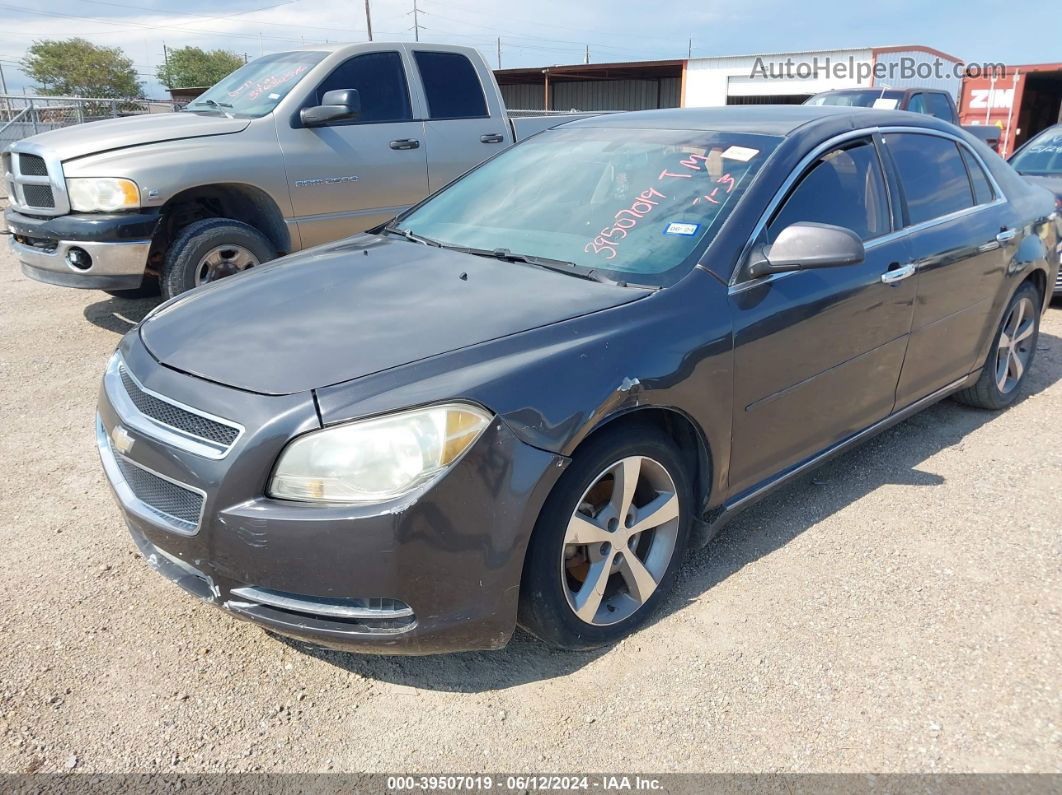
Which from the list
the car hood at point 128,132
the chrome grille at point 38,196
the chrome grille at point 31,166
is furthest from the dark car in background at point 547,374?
the chrome grille at point 31,166

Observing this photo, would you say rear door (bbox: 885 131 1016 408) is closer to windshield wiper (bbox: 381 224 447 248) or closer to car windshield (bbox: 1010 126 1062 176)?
windshield wiper (bbox: 381 224 447 248)

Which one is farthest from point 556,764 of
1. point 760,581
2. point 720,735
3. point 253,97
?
point 253,97

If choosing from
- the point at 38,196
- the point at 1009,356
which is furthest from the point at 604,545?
the point at 38,196

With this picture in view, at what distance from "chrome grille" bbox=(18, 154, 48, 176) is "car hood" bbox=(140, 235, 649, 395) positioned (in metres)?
3.33

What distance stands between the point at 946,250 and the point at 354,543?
10.1ft

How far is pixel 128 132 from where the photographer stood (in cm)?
547

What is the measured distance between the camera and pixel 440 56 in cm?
673

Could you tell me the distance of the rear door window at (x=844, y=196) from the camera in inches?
121

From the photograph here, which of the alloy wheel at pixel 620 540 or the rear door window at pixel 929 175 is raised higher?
the rear door window at pixel 929 175

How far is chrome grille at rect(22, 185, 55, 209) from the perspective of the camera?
542 cm

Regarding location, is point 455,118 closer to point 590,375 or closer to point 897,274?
point 897,274

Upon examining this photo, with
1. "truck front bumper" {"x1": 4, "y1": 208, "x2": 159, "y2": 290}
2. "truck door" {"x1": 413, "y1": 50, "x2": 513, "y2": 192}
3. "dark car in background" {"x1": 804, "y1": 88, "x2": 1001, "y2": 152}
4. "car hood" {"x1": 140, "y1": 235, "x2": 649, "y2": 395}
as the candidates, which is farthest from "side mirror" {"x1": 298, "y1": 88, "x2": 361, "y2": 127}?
"dark car in background" {"x1": 804, "y1": 88, "x2": 1001, "y2": 152}

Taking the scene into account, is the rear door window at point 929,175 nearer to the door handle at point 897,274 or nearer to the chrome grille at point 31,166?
the door handle at point 897,274

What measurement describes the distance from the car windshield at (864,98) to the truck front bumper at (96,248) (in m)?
8.77
